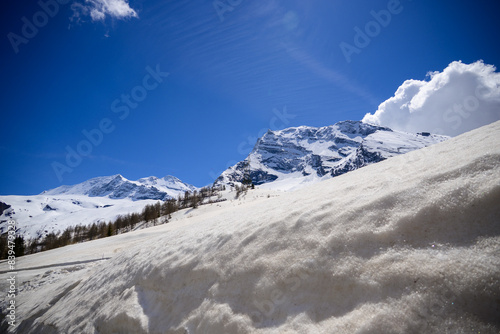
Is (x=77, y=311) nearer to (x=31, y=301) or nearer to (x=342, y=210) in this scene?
(x=31, y=301)

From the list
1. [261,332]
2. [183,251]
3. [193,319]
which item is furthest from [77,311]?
[261,332]

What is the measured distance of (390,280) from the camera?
1.63 meters

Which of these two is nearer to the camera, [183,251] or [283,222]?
[283,222]

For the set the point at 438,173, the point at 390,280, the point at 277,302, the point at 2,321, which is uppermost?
the point at 438,173

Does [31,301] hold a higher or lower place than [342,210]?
lower

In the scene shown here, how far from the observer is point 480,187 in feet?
6.10

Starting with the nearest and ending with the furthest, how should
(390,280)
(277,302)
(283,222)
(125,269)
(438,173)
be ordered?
(390,280) < (277,302) < (438,173) < (283,222) < (125,269)

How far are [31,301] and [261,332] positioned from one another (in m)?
8.41

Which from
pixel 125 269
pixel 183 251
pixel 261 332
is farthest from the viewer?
pixel 125 269

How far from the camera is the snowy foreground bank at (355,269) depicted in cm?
142

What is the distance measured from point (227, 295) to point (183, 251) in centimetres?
178

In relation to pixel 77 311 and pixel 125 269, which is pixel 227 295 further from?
pixel 77 311

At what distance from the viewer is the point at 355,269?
185 cm

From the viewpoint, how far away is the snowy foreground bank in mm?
1415
